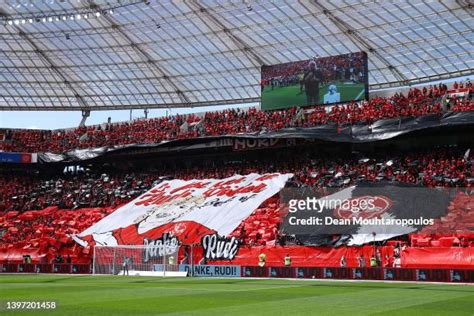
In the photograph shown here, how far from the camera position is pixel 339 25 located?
50.0 m

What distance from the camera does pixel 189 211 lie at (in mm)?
44094

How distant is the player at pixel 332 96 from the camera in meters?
50.3

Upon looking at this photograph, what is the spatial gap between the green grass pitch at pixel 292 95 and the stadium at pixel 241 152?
130 millimetres

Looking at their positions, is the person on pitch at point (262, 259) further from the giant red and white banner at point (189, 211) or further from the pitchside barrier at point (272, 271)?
the giant red and white banner at point (189, 211)

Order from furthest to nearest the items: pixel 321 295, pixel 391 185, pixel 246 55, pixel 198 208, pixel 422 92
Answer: pixel 246 55, pixel 422 92, pixel 198 208, pixel 391 185, pixel 321 295

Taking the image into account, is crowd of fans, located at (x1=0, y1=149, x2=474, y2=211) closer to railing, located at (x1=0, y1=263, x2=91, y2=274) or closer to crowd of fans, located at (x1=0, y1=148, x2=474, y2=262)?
crowd of fans, located at (x1=0, y1=148, x2=474, y2=262)

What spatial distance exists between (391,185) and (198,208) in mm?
14300

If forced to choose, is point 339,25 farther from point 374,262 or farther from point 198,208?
point 374,262

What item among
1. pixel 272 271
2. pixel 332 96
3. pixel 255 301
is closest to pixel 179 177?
pixel 332 96

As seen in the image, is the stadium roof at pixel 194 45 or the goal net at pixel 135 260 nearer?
the goal net at pixel 135 260

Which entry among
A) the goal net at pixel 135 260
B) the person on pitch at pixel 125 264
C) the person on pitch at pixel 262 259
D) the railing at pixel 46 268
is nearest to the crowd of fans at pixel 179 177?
the person on pitch at pixel 262 259

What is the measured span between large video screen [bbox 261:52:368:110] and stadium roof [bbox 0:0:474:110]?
7.46ft

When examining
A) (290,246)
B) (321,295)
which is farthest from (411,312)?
(290,246)

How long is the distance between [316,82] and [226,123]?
28.9ft
